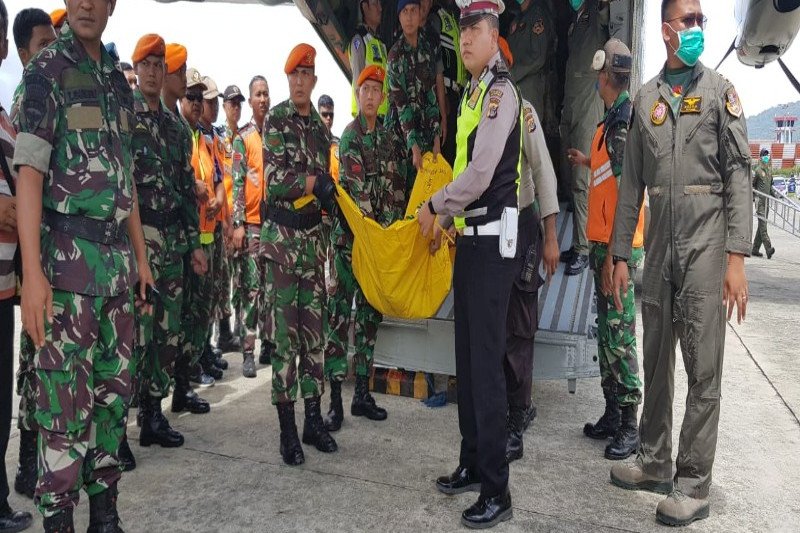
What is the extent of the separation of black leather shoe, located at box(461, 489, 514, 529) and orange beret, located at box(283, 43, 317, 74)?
7.81 feet

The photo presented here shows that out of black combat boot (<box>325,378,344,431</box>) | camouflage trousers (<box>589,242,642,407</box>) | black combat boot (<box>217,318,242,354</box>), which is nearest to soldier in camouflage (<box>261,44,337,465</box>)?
black combat boot (<box>325,378,344,431</box>)

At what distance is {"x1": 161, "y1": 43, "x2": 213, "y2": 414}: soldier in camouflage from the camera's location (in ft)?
11.9

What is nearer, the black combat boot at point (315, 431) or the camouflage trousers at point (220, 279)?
the black combat boot at point (315, 431)

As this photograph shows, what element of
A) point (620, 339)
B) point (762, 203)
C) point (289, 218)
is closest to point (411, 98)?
point (289, 218)

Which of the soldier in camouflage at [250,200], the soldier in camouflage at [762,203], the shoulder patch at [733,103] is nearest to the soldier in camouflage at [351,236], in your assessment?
the soldier in camouflage at [250,200]

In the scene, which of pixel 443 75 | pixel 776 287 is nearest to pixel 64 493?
pixel 443 75

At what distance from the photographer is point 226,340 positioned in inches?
230

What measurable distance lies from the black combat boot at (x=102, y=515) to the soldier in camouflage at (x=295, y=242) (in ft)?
3.30

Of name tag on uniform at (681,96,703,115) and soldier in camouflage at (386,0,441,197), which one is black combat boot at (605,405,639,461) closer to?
name tag on uniform at (681,96,703,115)

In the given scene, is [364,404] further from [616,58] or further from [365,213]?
[616,58]

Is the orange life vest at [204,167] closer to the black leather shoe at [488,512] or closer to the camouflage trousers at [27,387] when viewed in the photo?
the camouflage trousers at [27,387]

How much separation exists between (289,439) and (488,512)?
1.21 meters

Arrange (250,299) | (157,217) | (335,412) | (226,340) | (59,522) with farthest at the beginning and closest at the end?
1. (226,340)
2. (250,299)
3. (335,412)
4. (157,217)
5. (59,522)

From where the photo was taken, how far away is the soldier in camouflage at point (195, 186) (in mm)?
3627
